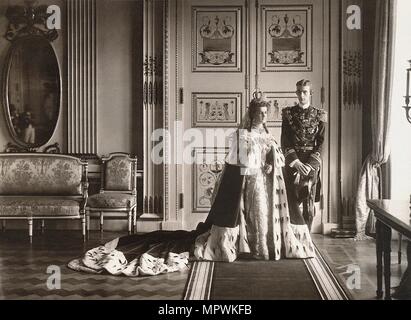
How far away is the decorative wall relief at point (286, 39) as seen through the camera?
6863mm

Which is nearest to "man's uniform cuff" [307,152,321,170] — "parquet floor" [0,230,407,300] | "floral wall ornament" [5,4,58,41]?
"parquet floor" [0,230,407,300]

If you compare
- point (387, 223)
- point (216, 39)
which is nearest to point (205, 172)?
point (216, 39)

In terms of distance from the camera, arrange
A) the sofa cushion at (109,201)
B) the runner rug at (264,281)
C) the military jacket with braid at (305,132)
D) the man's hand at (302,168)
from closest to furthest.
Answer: the runner rug at (264,281) < the man's hand at (302,168) < the military jacket with braid at (305,132) < the sofa cushion at (109,201)

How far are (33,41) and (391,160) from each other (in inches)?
169

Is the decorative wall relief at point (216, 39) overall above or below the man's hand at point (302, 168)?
above

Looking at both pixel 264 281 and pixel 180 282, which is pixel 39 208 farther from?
pixel 264 281

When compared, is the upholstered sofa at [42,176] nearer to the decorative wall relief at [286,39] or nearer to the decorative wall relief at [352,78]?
the decorative wall relief at [286,39]

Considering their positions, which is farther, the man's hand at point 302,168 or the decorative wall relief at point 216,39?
the decorative wall relief at point 216,39

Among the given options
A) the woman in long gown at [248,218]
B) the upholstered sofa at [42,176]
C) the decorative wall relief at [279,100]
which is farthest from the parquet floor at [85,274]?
the decorative wall relief at [279,100]

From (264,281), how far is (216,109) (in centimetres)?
277

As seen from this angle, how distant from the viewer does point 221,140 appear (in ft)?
22.9

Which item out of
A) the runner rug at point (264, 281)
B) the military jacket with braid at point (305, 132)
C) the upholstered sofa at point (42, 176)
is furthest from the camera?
the upholstered sofa at point (42, 176)

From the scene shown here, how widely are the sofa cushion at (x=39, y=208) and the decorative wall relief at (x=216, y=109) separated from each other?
66.6 inches

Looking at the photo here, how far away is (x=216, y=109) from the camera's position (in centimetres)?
696
